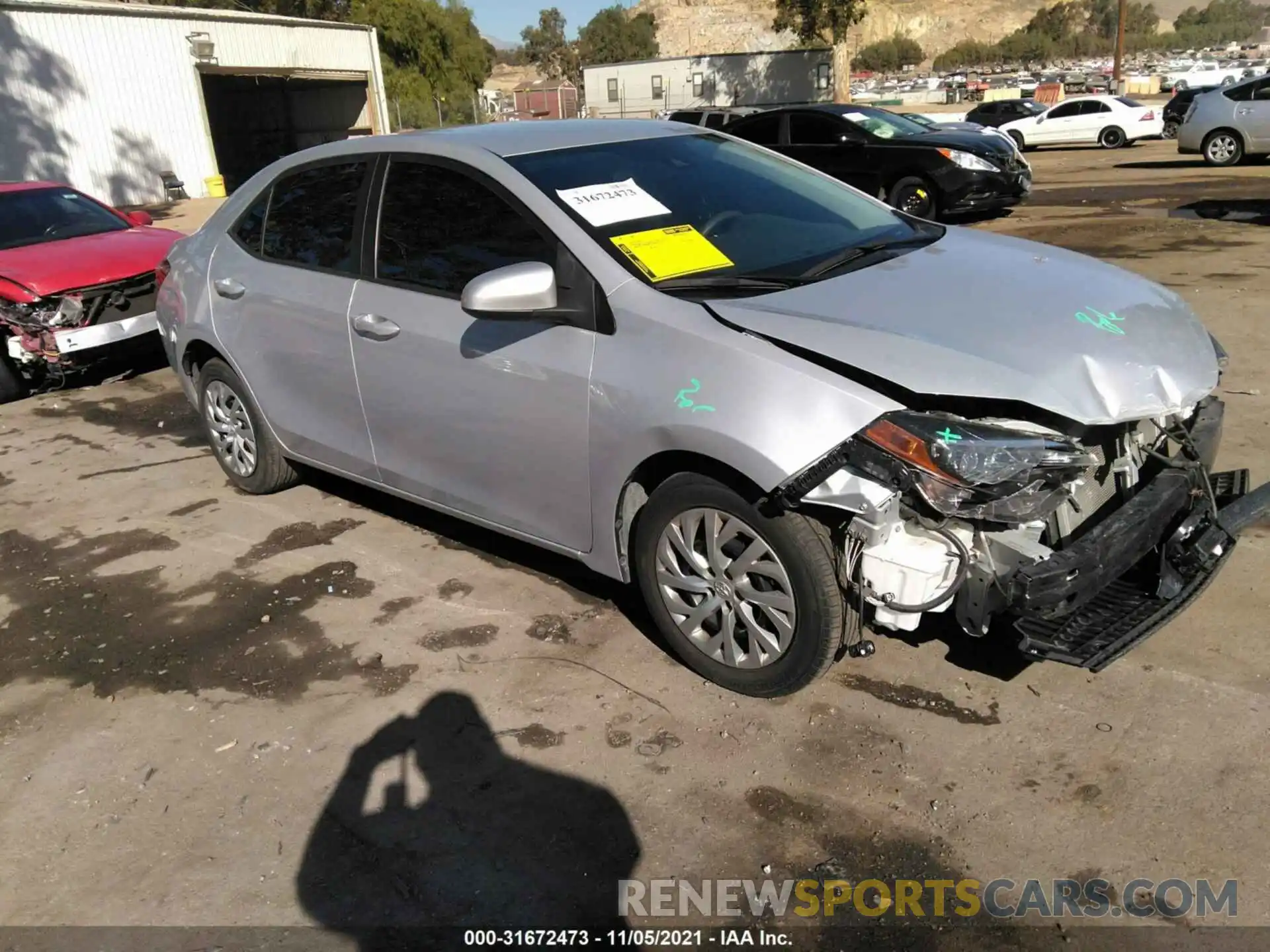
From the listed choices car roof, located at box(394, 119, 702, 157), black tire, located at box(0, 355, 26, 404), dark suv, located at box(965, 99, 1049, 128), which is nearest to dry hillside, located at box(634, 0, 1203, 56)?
dark suv, located at box(965, 99, 1049, 128)

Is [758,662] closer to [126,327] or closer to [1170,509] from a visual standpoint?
[1170,509]

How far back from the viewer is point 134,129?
23.9m

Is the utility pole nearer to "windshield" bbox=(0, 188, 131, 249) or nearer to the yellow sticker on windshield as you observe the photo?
"windshield" bbox=(0, 188, 131, 249)

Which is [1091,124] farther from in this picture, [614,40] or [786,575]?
[614,40]

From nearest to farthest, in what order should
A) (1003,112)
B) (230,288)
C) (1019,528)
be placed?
(1019,528) → (230,288) → (1003,112)

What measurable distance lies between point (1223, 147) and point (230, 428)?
1898cm

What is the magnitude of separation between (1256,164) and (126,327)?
753 inches

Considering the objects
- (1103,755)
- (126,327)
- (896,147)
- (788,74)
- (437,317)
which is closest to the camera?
(1103,755)

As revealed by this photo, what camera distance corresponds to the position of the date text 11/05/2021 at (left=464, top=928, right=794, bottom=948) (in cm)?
253

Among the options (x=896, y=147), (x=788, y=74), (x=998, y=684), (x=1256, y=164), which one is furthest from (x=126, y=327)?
(x=788, y=74)

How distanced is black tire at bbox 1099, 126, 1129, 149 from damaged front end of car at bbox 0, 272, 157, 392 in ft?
81.7

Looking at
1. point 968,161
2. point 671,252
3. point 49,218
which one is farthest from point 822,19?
point 671,252

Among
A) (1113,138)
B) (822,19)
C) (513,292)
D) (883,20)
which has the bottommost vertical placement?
(1113,138)

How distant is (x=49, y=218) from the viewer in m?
8.54
